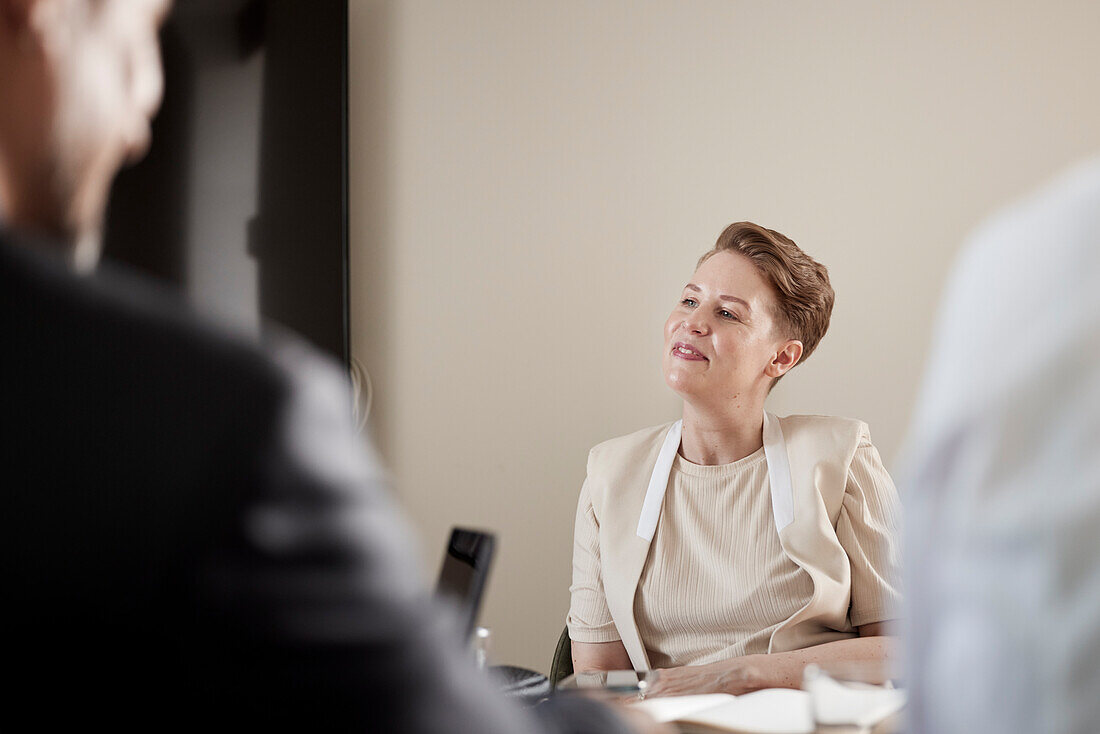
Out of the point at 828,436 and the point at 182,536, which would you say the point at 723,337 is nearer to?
the point at 828,436

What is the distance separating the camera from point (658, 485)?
6.80 ft

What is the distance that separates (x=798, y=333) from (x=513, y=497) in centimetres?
93

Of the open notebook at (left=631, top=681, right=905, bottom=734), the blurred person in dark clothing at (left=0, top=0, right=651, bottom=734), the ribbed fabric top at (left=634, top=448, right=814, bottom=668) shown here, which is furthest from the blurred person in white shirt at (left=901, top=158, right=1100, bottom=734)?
the ribbed fabric top at (left=634, top=448, right=814, bottom=668)

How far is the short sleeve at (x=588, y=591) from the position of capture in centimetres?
199

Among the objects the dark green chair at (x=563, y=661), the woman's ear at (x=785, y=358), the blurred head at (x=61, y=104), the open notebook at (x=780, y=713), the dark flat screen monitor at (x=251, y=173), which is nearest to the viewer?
the blurred head at (x=61, y=104)

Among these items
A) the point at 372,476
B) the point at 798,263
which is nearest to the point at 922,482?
the point at 372,476

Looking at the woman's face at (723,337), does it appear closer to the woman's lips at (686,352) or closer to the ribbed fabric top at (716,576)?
the woman's lips at (686,352)

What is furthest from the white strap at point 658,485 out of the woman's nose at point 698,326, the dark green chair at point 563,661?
the dark green chair at point 563,661

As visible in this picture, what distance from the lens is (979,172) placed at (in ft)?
8.59

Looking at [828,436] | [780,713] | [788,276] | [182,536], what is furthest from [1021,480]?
[788,276]

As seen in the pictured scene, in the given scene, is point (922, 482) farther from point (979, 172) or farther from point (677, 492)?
point (979, 172)

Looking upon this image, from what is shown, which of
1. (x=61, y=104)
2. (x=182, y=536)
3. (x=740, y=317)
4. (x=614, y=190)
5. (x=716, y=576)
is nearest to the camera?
(x=182, y=536)

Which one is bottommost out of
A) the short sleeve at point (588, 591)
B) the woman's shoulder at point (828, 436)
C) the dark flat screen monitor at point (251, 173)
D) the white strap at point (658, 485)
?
the short sleeve at point (588, 591)

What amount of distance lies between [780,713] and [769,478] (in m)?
0.92
